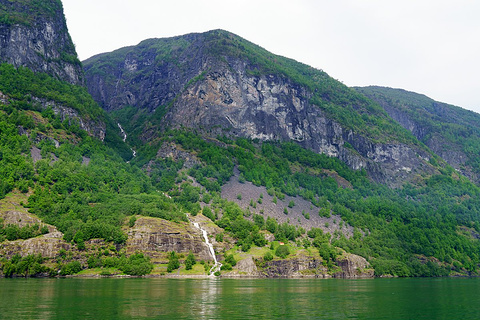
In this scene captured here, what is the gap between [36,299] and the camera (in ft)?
227

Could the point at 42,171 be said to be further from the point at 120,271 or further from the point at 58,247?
the point at 120,271

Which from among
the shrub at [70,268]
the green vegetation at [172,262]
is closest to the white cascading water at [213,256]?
the green vegetation at [172,262]

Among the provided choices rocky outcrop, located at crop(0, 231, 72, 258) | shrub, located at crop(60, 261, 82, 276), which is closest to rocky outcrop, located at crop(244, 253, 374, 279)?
shrub, located at crop(60, 261, 82, 276)

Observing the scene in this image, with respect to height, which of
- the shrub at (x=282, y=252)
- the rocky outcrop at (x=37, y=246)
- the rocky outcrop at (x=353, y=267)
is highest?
the rocky outcrop at (x=37, y=246)

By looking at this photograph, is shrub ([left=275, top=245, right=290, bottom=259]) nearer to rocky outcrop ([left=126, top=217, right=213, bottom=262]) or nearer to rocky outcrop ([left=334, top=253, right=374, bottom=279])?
rocky outcrop ([left=334, top=253, right=374, bottom=279])

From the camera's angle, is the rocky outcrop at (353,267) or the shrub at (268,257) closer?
the shrub at (268,257)

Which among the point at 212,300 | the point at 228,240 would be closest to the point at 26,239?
the point at 228,240

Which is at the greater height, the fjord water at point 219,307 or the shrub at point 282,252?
the shrub at point 282,252

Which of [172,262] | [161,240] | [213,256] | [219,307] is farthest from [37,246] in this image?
[219,307]

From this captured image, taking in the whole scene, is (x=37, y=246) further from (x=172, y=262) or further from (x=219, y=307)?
(x=219, y=307)

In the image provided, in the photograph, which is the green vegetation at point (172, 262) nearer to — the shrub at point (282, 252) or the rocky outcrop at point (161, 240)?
the rocky outcrop at point (161, 240)

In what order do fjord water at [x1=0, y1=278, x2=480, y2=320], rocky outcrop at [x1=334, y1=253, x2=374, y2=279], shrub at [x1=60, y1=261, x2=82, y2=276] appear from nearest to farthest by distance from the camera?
1. fjord water at [x1=0, y1=278, x2=480, y2=320]
2. shrub at [x1=60, y1=261, x2=82, y2=276]
3. rocky outcrop at [x1=334, y1=253, x2=374, y2=279]

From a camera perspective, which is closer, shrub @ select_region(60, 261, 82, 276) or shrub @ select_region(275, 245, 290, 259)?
shrub @ select_region(60, 261, 82, 276)

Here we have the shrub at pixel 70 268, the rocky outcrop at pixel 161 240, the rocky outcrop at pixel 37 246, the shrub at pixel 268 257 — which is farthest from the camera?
the shrub at pixel 268 257
